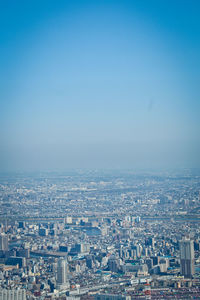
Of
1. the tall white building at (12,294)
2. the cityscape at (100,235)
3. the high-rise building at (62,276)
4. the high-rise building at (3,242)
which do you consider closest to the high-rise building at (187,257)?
the cityscape at (100,235)

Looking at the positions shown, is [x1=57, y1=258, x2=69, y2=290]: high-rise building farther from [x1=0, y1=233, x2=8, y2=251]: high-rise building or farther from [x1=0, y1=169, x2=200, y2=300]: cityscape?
[x1=0, y1=233, x2=8, y2=251]: high-rise building

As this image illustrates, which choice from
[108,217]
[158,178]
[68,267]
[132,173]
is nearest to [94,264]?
[68,267]

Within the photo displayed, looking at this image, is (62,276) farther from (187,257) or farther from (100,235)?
(100,235)

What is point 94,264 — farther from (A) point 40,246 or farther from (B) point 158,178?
(B) point 158,178

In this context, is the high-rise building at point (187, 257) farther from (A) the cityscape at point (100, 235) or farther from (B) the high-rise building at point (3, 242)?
(B) the high-rise building at point (3, 242)

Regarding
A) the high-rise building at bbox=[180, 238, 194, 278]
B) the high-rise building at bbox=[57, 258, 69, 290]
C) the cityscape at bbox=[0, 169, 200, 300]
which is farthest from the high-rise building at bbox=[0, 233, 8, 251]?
Answer: the high-rise building at bbox=[180, 238, 194, 278]

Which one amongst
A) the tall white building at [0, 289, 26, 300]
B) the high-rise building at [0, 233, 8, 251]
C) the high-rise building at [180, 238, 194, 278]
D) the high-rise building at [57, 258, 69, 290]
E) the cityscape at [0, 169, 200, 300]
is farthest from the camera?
the high-rise building at [0, 233, 8, 251]
